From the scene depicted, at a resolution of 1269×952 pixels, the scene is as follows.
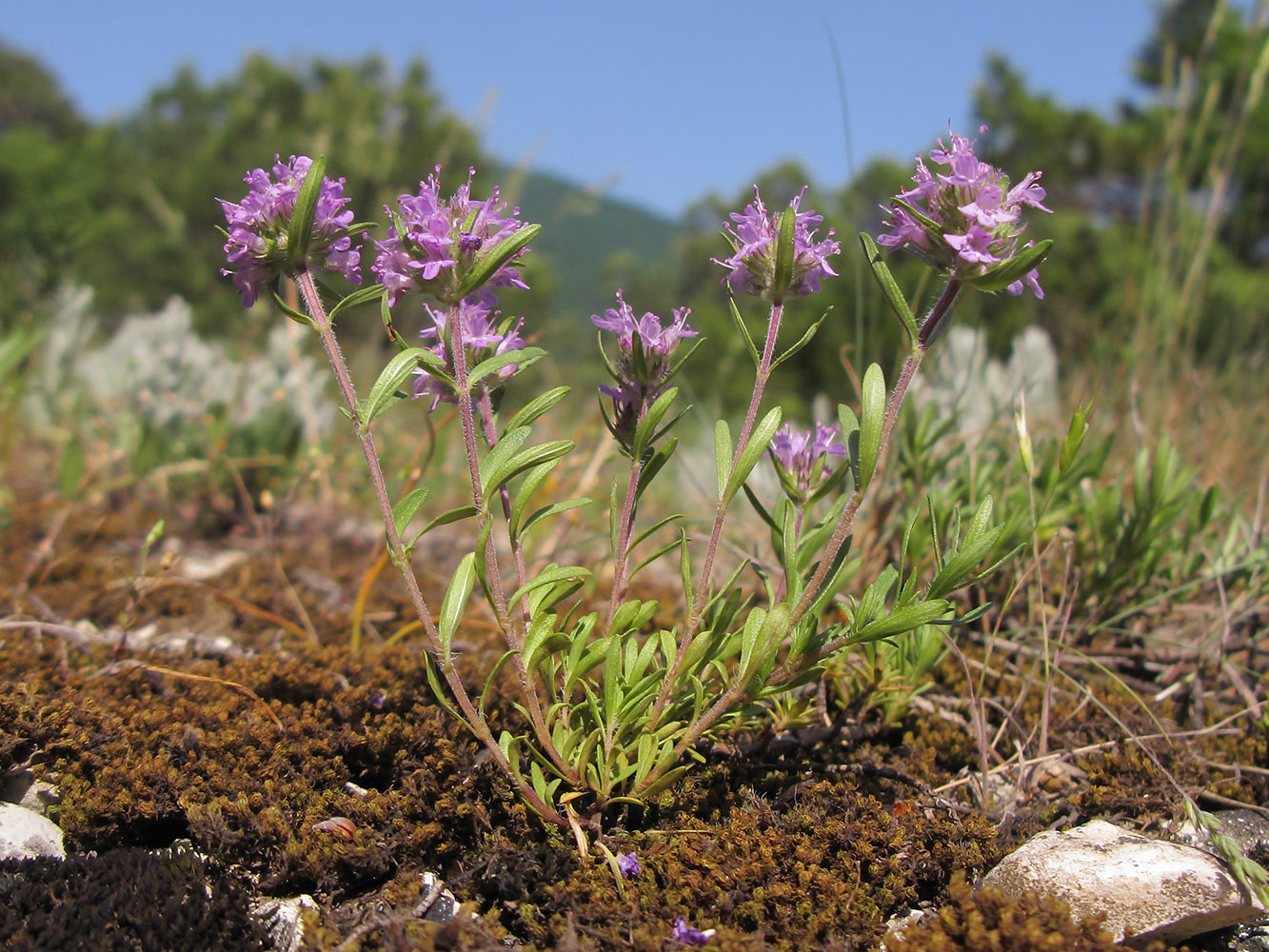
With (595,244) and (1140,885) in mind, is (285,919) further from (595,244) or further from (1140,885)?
(595,244)

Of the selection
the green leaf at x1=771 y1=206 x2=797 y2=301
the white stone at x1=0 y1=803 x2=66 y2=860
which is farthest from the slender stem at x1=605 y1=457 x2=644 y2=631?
the white stone at x1=0 y1=803 x2=66 y2=860

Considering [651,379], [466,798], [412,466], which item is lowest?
[466,798]

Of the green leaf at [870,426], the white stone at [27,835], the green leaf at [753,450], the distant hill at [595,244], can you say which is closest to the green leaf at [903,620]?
the green leaf at [870,426]

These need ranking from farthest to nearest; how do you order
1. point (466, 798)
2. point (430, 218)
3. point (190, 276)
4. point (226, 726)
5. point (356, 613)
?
point (190, 276)
point (356, 613)
point (226, 726)
point (466, 798)
point (430, 218)

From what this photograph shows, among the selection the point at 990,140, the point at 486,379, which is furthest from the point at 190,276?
the point at 486,379

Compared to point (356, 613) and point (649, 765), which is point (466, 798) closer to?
point (649, 765)

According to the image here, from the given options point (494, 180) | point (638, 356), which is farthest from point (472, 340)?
point (494, 180)
